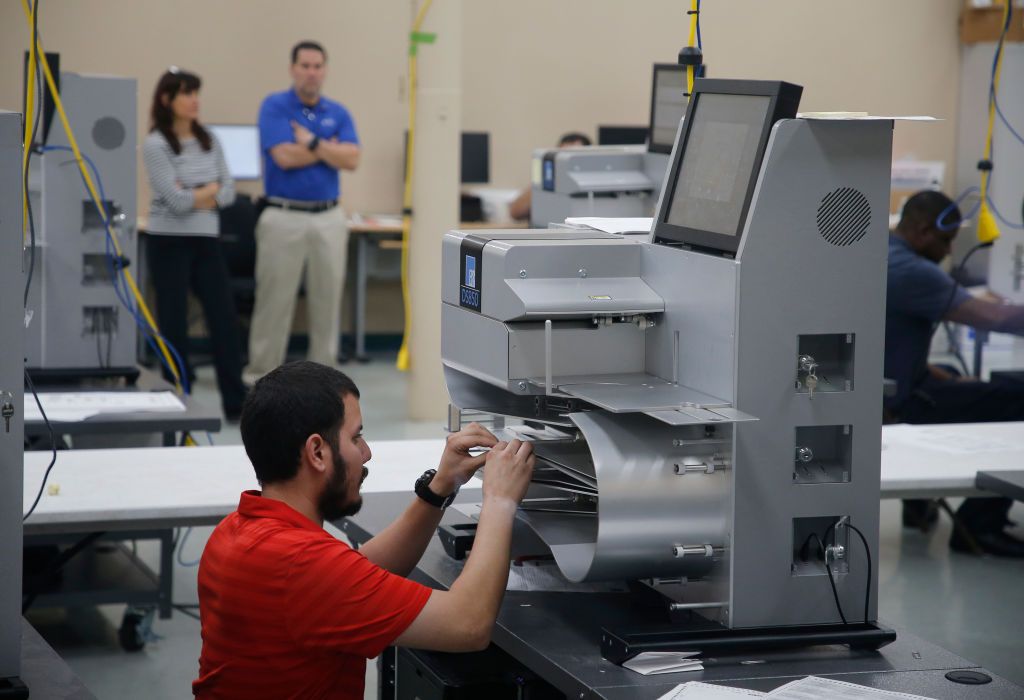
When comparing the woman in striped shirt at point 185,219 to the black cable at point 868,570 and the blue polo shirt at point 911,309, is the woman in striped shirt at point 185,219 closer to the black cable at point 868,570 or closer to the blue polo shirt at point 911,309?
the blue polo shirt at point 911,309

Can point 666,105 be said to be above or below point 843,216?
above

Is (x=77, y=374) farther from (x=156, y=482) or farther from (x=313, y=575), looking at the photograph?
(x=313, y=575)

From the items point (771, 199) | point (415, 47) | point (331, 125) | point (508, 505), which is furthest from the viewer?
point (331, 125)

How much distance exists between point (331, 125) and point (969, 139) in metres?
4.77

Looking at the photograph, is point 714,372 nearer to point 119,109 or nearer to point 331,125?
point 119,109

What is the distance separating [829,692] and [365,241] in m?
6.28

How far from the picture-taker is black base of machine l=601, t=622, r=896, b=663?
172cm

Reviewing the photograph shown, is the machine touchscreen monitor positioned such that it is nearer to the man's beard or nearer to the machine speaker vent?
the machine speaker vent

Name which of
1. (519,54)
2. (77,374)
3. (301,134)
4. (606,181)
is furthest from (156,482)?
(519,54)

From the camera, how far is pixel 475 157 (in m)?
7.99

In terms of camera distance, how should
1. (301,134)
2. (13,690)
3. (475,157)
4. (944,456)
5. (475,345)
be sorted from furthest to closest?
(475,157), (301,134), (944,456), (475,345), (13,690)

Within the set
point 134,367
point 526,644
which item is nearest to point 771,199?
point 526,644

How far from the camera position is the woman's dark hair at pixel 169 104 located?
5.55 m

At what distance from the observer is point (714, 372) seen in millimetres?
1775
